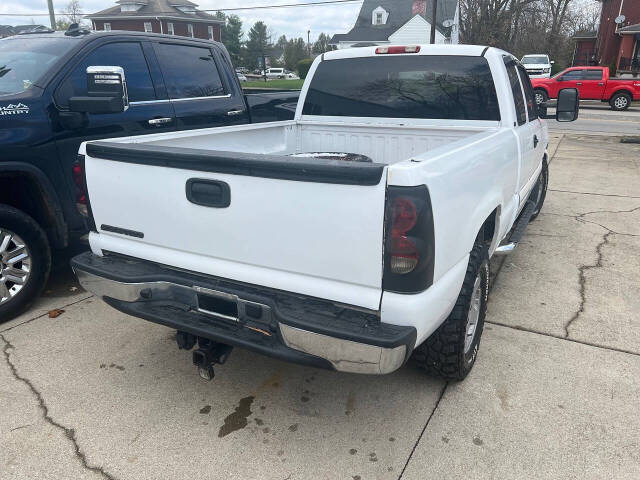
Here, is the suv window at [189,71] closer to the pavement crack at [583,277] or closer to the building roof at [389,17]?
the pavement crack at [583,277]

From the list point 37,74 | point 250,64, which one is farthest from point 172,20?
point 37,74

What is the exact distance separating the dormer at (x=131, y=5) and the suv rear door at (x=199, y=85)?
61.1 m

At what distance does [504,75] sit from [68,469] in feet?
11.7

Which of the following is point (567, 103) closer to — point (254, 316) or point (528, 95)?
point (528, 95)

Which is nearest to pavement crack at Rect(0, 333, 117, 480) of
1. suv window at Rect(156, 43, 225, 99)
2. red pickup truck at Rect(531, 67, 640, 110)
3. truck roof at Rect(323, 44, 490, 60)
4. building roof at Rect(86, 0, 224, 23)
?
suv window at Rect(156, 43, 225, 99)

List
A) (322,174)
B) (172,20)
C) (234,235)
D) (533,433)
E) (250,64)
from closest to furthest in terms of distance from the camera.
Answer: (322,174) → (234,235) → (533,433) → (172,20) → (250,64)

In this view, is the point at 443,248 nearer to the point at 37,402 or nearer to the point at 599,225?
the point at 37,402

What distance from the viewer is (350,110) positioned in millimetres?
4211

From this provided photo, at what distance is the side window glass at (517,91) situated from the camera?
12.7 ft

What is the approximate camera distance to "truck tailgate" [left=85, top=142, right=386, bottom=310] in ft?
6.75

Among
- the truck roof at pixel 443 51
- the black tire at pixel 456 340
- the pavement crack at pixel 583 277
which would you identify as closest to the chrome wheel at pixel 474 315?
the black tire at pixel 456 340

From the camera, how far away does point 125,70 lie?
171 inches

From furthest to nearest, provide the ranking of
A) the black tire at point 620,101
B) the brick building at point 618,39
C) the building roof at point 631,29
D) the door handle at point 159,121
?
the brick building at point 618,39
the building roof at point 631,29
the black tire at point 620,101
the door handle at point 159,121

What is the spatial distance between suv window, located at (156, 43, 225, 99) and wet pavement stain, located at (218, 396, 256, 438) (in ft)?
9.79
